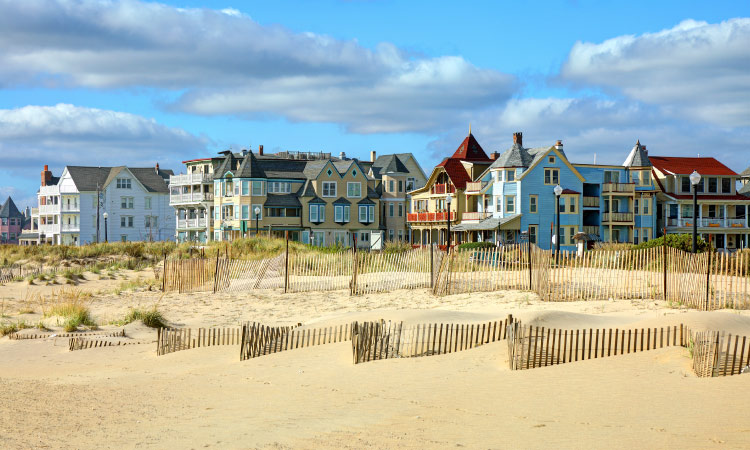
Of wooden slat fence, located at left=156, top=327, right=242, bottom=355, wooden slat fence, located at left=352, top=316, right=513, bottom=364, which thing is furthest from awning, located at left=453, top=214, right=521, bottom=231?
wooden slat fence, located at left=352, top=316, right=513, bottom=364

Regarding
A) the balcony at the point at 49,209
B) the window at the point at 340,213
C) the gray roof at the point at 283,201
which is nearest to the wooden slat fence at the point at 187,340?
the gray roof at the point at 283,201

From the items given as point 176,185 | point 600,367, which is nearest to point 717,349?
point 600,367

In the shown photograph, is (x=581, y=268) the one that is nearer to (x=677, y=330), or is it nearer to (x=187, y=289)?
(x=677, y=330)

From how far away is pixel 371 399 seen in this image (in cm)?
1156

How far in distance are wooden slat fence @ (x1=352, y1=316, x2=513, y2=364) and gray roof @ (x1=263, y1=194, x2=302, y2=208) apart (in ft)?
192

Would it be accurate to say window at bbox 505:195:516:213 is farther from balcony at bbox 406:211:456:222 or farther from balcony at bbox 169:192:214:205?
balcony at bbox 169:192:214:205

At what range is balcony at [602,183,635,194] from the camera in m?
61.8

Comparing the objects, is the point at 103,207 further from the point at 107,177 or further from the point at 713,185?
the point at 713,185

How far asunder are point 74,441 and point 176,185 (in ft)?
249

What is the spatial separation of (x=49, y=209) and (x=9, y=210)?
55413 mm

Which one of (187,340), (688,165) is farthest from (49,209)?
(187,340)

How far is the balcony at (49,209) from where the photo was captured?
88281 millimetres

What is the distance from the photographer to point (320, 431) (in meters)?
9.64

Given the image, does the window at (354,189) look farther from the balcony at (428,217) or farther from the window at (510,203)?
the window at (510,203)
